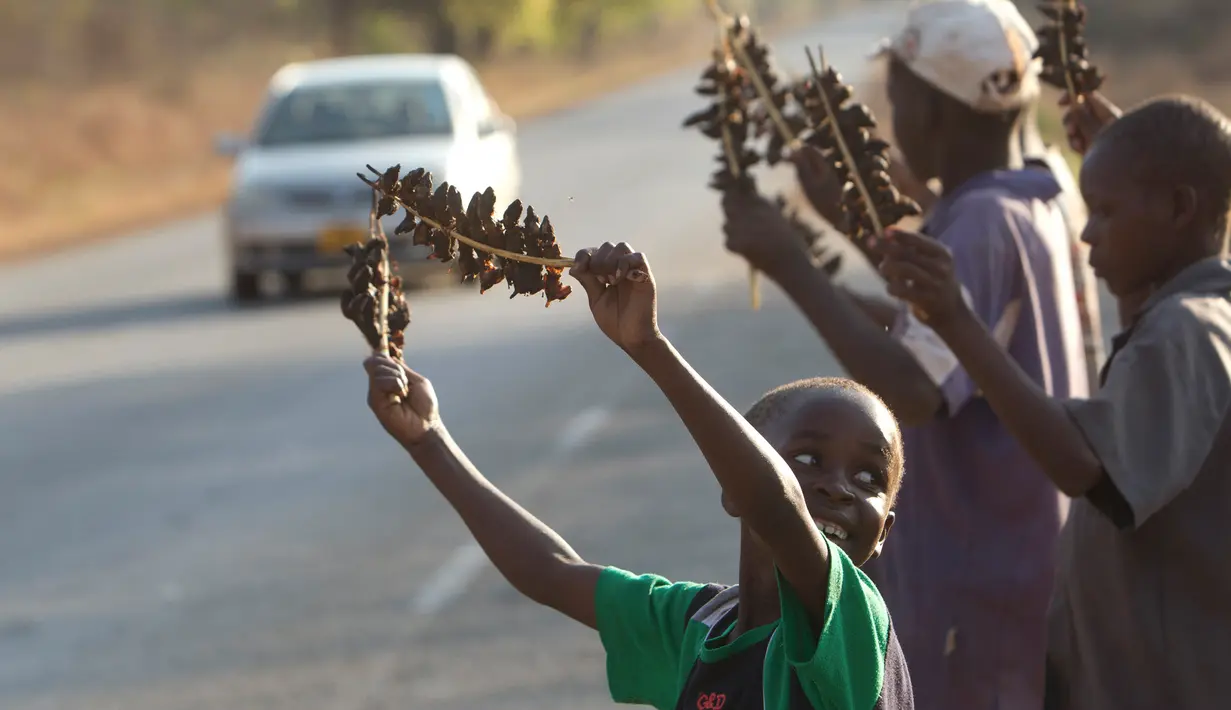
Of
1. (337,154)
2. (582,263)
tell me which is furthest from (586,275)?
(337,154)

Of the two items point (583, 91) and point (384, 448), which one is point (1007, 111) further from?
point (583, 91)

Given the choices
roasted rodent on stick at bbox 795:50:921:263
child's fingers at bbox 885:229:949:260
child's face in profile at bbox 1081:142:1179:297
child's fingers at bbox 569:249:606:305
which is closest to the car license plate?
roasted rodent on stick at bbox 795:50:921:263

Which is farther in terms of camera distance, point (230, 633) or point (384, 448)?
point (384, 448)

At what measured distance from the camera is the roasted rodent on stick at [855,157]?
125 inches

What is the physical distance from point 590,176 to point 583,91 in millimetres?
24747

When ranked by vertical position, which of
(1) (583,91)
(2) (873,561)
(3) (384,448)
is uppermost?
(2) (873,561)

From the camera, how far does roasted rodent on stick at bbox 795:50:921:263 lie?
3182mm

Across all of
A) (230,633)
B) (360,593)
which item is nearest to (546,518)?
(360,593)

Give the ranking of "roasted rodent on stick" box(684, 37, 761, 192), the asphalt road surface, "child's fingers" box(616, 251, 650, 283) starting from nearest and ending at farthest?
"child's fingers" box(616, 251, 650, 283) < "roasted rodent on stick" box(684, 37, 761, 192) < the asphalt road surface

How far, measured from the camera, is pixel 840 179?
10.8 feet

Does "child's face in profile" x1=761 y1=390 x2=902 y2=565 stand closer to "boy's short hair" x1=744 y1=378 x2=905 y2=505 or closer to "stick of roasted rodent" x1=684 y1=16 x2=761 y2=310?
"boy's short hair" x1=744 y1=378 x2=905 y2=505

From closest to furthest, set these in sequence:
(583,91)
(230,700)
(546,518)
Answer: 1. (230,700)
2. (546,518)
3. (583,91)

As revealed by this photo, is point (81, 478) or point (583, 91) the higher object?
point (81, 478)

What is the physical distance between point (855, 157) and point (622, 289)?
114cm
